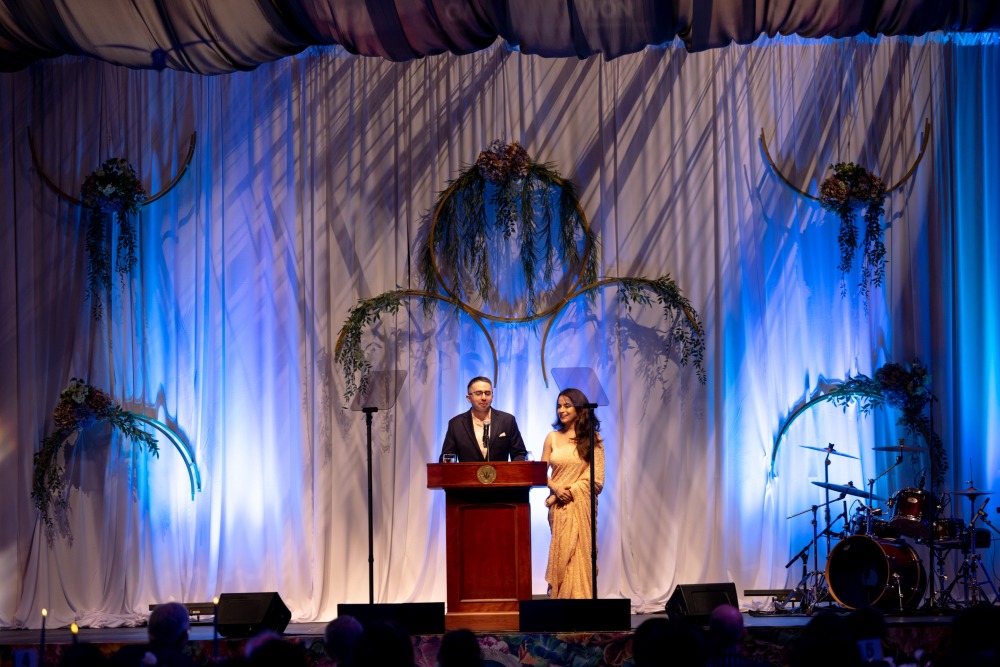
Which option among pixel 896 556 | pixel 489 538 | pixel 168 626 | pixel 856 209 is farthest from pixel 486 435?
pixel 168 626

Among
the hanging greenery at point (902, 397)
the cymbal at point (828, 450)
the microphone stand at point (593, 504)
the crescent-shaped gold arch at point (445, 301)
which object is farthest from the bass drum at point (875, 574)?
the crescent-shaped gold arch at point (445, 301)

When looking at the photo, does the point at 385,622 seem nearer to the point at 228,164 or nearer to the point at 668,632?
the point at 668,632

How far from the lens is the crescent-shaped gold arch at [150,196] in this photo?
30.1ft

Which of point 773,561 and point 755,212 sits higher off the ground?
point 755,212

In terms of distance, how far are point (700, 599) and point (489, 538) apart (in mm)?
1430

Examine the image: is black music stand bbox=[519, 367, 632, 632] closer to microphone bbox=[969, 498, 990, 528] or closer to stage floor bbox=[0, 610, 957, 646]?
stage floor bbox=[0, 610, 957, 646]

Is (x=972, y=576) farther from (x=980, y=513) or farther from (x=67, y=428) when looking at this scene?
(x=67, y=428)

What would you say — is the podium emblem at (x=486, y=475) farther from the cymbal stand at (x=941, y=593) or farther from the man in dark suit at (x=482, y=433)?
the cymbal stand at (x=941, y=593)

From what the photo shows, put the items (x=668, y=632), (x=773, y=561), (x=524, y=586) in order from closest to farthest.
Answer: (x=668, y=632), (x=524, y=586), (x=773, y=561)

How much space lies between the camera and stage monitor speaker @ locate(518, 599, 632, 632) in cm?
680

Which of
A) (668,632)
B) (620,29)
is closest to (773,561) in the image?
(620,29)

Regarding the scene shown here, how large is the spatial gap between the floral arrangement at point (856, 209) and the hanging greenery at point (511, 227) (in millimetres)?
1884

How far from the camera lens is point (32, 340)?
9117 millimetres

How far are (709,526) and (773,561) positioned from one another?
0.55m
